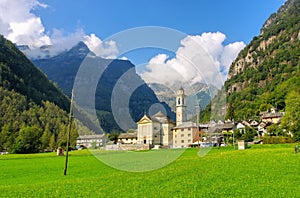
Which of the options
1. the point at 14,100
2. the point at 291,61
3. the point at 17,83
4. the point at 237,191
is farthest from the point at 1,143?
the point at 291,61

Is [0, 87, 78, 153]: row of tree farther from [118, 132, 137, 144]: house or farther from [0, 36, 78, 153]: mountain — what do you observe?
[118, 132, 137, 144]: house

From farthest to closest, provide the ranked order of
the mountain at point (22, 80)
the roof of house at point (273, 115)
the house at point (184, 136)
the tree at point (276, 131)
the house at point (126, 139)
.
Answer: the mountain at point (22, 80), the house at point (126, 139), the roof of house at point (273, 115), the house at point (184, 136), the tree at point (276, 131)

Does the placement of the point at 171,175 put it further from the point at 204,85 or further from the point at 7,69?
the point at 7,69

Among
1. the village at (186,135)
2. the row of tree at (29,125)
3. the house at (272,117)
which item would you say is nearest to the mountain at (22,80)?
the row of tree at (29,125)

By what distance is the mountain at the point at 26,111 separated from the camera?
329ft

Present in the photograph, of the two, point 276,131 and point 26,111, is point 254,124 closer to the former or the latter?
point 276,131

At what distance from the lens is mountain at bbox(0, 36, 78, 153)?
100250 mm

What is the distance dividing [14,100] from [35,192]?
143 metres

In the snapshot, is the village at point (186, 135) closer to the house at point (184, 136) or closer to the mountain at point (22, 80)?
the house at point (184, 136)

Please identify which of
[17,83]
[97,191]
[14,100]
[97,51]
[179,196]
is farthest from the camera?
[17,83]

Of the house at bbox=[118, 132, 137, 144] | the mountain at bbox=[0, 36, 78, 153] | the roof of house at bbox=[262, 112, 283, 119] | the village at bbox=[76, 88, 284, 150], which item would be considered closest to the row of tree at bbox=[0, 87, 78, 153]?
the mountain at bbox=[0, 36, 78, 153]

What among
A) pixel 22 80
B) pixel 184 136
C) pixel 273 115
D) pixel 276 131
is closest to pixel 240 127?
pixel 273 115

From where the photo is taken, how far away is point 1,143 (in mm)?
110375

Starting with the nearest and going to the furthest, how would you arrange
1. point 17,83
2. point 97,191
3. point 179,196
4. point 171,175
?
point 179,196, point 97,191, point 171,175, point 17,83
